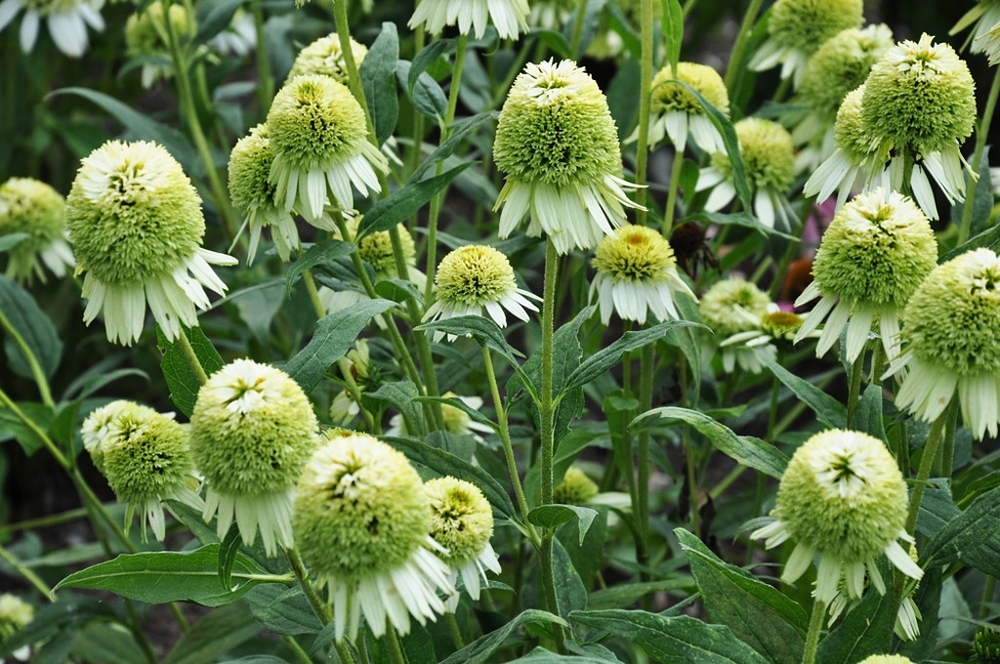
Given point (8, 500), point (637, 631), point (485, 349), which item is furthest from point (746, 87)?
point (8, 500)

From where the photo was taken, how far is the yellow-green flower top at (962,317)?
0.76 m

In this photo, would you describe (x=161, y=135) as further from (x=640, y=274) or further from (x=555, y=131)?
(x=555, y=131)

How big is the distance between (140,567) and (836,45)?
1.08m

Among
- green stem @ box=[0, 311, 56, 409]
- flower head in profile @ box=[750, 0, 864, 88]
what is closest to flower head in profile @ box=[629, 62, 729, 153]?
flower head in profile @ box=[750, 0, 864, 88]

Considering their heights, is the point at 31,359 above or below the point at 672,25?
Answer: below

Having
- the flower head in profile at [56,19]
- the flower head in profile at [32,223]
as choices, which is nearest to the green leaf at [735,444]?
the flower head in profile at [32,223]

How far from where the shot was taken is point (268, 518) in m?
0.77

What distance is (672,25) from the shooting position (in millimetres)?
1179

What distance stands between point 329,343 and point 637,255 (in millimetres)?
430

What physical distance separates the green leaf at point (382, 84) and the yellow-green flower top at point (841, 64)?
616 millimetres

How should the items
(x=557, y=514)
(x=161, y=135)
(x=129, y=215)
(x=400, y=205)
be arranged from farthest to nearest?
1. (x=161, y=135)
2. (x=400, y=205)
3. (x=557, y=514)
4. (x=129, y=215)

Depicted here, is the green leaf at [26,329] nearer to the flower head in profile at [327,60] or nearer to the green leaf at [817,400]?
the flower head in profile at [327,60]

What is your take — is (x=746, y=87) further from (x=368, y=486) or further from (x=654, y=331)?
(x=368, y=486)

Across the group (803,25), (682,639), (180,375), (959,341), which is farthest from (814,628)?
(803,25)
